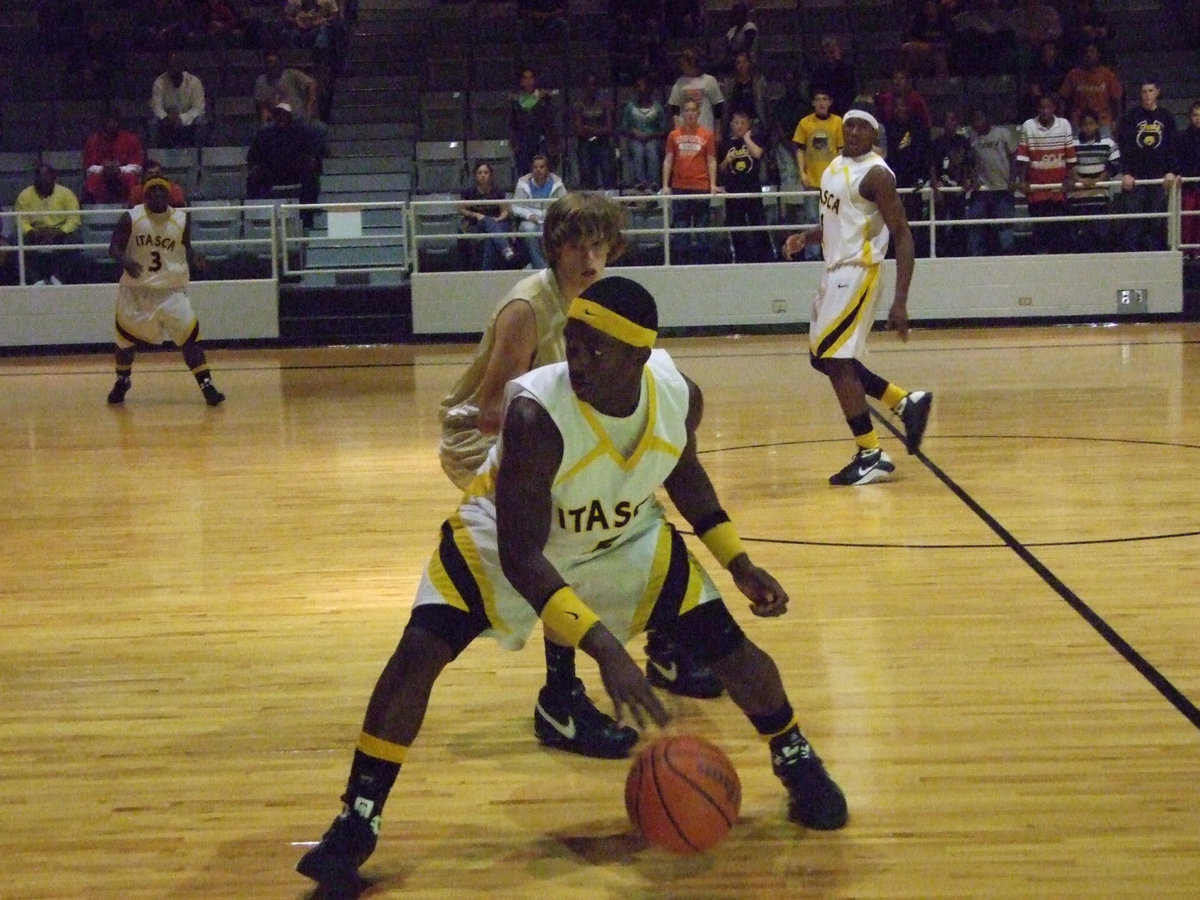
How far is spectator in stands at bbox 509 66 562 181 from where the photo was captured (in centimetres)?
1706

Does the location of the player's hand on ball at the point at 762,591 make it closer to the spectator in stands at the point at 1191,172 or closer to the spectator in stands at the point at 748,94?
the spectator in stands at the point at 748,94

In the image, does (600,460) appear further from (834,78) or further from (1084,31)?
(1084,31)

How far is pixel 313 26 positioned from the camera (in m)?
19.1

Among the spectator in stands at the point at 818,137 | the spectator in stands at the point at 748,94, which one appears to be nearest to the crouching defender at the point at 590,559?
the spectator in stands at the point at 818,137

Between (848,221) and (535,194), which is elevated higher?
(535,194)

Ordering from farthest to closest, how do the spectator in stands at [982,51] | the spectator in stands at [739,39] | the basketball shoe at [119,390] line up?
the spectator in stands at [982,51], the spectator in stands at [739,39], the basketball shoe at [119,390]

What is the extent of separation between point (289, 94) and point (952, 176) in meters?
7.10

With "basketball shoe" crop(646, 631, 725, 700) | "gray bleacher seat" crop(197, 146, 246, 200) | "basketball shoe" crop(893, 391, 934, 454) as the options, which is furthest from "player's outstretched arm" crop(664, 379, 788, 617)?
"gray bleacher seat" crop(197, 146, 246, 200)

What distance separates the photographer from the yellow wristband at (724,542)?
3.72 metres

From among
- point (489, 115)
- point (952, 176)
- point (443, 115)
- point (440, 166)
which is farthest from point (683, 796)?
point (443, 115)

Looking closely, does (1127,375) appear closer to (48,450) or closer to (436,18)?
(48,450)

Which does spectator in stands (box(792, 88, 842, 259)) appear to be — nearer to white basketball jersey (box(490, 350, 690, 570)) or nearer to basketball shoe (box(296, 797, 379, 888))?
white basketball jersey (box(490, 350, 690, 570))

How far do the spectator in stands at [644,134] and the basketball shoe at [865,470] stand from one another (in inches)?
347

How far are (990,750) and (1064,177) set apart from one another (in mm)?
13238
